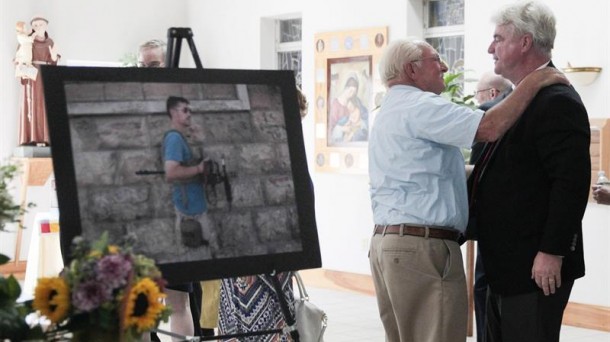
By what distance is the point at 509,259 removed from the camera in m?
3.37

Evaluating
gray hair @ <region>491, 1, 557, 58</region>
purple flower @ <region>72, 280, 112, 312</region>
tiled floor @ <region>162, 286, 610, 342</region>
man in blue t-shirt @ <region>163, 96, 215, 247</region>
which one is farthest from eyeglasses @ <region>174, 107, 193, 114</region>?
tiled floor @ <region>162, 286, 610, 342</region>

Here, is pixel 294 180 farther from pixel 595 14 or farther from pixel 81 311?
pixel 595 14

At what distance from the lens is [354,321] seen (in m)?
7.28

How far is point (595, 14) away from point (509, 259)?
3.95m

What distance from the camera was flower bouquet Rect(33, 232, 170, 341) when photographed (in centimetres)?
196

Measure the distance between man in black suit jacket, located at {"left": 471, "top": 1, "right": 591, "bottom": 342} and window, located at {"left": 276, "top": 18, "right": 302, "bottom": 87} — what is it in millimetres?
6311

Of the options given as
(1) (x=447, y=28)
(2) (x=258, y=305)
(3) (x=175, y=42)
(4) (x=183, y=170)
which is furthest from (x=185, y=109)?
(1) (x=447, y=28)

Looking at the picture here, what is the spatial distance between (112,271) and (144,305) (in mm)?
98

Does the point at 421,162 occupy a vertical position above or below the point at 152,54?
below

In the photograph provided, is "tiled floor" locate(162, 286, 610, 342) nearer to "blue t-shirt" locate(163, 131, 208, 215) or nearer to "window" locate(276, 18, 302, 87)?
"window" locate(276, 18, 302, 87)

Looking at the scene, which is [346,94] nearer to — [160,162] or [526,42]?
[526,42]

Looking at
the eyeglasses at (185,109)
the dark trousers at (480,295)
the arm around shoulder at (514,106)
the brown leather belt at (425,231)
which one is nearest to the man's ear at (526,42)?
the arm around shoulder at (514,106)

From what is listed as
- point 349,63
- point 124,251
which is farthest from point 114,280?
point 349,63

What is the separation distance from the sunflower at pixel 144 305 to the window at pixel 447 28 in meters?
6.33
